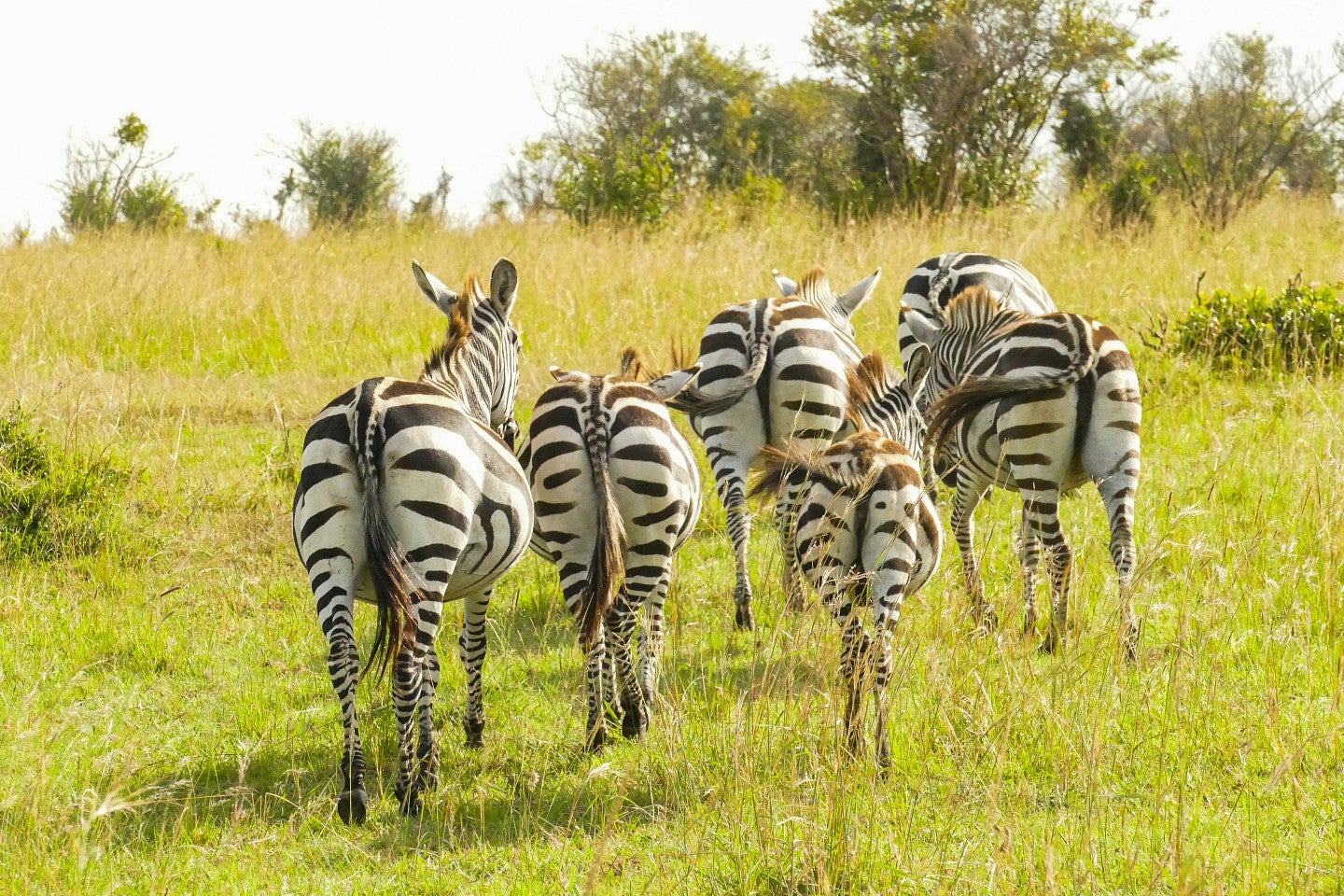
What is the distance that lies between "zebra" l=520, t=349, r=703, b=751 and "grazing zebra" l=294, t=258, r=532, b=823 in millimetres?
230

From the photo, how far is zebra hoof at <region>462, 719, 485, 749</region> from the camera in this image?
5012 millimetres

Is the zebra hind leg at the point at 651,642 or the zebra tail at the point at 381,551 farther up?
the zebra tail at the point at 381,551

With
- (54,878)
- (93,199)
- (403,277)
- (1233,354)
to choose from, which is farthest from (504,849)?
(93,199)

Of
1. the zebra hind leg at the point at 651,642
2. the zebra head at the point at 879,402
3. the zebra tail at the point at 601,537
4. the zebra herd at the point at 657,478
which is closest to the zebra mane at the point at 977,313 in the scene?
the zebra herd at the point at 657,478

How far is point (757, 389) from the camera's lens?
249 inches

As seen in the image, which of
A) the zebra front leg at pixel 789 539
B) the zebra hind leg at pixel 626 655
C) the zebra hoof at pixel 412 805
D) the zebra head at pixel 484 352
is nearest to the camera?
the zebra hoof at pixel 412 805

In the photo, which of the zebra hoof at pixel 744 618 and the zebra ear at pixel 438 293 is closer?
the zebra ear at pixel 438 293

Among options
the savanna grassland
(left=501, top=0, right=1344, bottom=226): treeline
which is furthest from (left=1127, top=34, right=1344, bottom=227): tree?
the savanna grassland

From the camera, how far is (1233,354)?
1052cm

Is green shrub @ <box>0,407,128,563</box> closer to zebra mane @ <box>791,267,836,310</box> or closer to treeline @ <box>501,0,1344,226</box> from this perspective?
zebra mane @ <box>791,267,836,310</box>

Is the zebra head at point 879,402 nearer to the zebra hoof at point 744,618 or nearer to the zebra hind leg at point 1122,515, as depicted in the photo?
the zebra hind leg at point 1122,515

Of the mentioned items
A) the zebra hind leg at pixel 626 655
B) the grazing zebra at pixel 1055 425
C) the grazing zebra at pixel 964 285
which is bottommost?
the zebra hind leg at pixel 626 655

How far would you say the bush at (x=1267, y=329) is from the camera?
1046cm

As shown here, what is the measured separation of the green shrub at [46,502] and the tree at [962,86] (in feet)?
49.3
